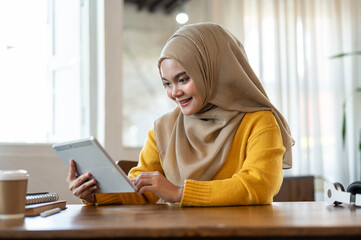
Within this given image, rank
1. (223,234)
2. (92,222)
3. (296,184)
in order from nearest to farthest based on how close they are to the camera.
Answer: (223,234)
(92,222)
(296,184)

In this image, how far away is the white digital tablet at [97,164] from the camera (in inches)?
50.9

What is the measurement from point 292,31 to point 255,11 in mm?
369

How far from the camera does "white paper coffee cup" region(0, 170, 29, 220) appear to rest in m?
1.08

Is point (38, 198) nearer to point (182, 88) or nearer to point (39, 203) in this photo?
point (39, 203)

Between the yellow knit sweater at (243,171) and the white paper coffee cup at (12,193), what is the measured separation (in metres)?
0.47

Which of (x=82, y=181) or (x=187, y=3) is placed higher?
(x=187, y=3)

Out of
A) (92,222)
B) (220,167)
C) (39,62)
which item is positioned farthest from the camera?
(39,62)

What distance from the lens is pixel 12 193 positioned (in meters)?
1.10

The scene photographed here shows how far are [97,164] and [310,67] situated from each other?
123 inches

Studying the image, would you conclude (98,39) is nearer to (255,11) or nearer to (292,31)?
(255,11)

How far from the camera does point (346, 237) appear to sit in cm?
90

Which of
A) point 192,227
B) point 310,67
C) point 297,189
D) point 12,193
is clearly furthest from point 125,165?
point 310,67

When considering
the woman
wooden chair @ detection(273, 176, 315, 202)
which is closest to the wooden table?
the woman

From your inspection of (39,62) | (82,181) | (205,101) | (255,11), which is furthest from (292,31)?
(82,181)
